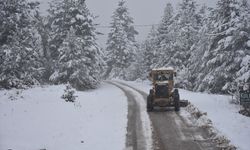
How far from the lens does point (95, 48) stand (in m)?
43.3

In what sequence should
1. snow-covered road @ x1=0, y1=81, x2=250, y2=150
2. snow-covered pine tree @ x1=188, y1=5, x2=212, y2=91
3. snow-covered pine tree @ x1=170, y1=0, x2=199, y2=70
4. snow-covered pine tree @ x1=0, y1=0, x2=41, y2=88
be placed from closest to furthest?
snow-covered road @ x1=0, y1=81, x2=250, y2=150 < snow-covered pine tree @ x1=0, y1=0, x2=41, y2=88 < snow-covered pine tree @ x1=188, y1=5, x2=212, y2=91 < snow-covered pine tree @ x1=170, y1=0, x2=199, y2=70

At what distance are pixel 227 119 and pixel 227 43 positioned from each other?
12.6 metres

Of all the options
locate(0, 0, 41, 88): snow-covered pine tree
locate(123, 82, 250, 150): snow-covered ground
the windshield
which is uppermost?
locate(0, 0, 41, 88): snow-covered pine tree

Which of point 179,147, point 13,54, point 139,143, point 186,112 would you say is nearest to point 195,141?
point 179,147

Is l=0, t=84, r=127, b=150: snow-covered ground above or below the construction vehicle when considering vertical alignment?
below

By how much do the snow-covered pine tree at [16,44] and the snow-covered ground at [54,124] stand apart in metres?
5.53

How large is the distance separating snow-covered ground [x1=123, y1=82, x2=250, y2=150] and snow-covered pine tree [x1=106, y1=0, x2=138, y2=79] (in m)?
45.1

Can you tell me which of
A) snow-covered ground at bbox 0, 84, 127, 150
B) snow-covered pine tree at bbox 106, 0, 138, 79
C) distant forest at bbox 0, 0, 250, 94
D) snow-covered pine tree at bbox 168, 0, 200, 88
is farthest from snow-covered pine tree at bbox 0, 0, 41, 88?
snow-covered pine tree at bbox 106, 0, 138, 79

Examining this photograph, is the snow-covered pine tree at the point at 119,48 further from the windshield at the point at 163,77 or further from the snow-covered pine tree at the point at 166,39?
the windshield at the point at 163,77

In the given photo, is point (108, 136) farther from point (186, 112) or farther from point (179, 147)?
point (186, 112)

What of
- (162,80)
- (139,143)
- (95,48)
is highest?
(95,48)

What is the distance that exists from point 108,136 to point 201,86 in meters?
22.3

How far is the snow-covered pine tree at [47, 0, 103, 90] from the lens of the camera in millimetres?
39737

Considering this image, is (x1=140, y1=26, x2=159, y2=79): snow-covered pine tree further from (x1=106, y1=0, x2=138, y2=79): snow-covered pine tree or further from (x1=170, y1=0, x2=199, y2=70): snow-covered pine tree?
(x1=170, y1=0, x2=199, y2=70): snow-covered pine tree
